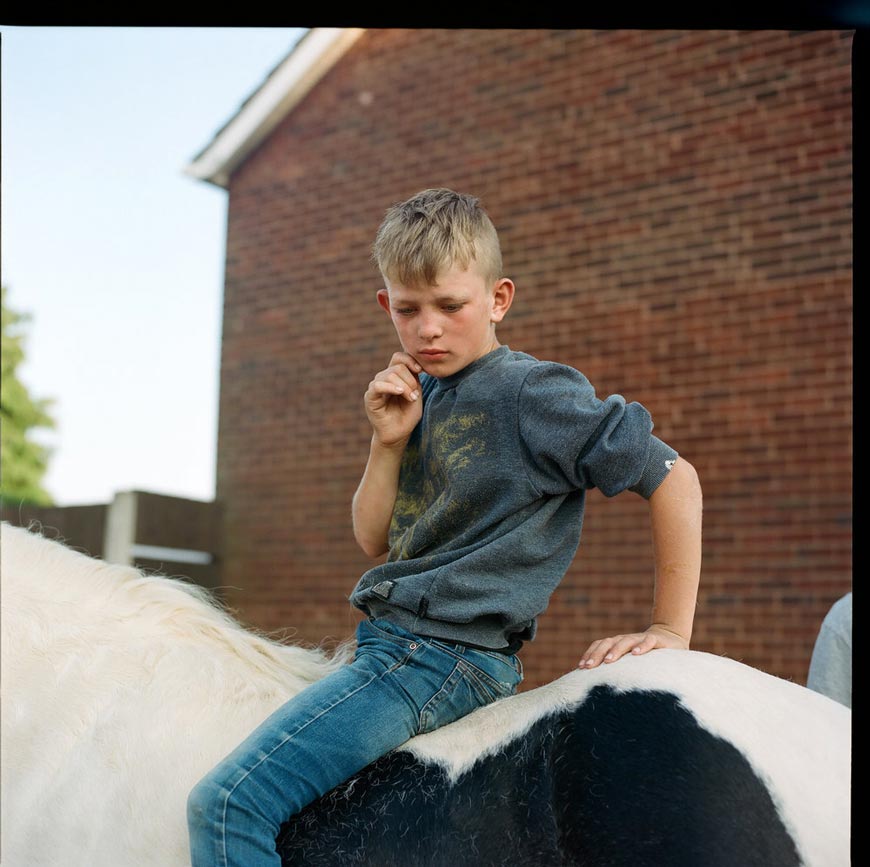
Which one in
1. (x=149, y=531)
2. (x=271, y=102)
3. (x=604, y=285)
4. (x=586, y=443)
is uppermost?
(x=271, y=102)

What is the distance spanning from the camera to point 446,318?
1.91 m

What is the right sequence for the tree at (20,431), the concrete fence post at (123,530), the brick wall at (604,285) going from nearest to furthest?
A: 1. the brick wall at (604,285)
2. the concrete fence post at (123,530)
3. the tree at (20,431)

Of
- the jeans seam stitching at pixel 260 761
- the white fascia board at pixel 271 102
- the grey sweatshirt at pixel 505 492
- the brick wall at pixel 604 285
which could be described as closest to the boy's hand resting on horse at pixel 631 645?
the grey sweatshirt at pixel 505 492

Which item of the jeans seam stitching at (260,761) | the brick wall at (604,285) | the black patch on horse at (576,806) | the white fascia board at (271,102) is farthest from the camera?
the white fascia board at (271,102)

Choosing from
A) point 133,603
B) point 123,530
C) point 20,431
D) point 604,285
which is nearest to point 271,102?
point 604,285

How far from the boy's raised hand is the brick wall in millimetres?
3687

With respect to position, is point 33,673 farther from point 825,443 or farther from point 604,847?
point 825,443

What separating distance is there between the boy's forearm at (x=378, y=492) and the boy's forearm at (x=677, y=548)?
51cm

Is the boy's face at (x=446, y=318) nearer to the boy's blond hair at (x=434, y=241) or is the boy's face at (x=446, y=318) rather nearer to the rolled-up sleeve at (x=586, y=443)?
the boy's blond hair at (x=434, y=241)

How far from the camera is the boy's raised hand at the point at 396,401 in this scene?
1932 mm

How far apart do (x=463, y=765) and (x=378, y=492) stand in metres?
0.58

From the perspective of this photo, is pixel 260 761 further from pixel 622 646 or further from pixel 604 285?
pixel 604 285

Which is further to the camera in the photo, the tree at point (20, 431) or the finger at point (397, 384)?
the tree at point (20, 431)

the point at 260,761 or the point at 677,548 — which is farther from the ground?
the point at 677,548
